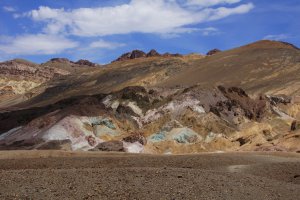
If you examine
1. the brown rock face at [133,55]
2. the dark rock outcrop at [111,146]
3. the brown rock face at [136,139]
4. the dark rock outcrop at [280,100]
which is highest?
the brown rock face at [133,55]

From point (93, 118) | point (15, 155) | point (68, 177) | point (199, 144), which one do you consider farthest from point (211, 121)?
point (68, 177)

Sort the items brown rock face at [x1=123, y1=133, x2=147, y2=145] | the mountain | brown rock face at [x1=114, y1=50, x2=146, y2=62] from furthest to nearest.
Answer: brown rock face at [x1=114, y1=50, x2=146, y2=62] → the mountain → brown rock face at [x1=123, y1=133, x2=147, y2=145]

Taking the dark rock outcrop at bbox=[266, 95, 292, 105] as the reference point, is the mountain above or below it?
below

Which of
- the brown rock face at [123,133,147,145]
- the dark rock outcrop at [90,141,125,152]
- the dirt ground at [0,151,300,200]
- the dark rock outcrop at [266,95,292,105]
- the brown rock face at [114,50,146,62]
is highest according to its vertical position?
the brown rock face at [114,50,146,62]

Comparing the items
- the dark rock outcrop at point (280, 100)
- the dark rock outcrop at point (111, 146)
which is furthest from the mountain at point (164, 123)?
the dark rock outcrop at point (280, 100)

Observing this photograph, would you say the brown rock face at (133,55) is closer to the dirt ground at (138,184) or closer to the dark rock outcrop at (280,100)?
the dark rock outcrop at (280,100)

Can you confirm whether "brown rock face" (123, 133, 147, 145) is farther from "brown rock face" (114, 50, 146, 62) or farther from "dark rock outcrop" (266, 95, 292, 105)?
"brown rock face" (114, 50, 146, 62)

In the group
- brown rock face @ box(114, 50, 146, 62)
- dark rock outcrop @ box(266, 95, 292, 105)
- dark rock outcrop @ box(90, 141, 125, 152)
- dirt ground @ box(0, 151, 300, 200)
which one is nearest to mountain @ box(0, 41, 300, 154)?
dark rock outcrop @ box(90, 141, 125, 152)

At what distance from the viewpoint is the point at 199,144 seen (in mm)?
36094

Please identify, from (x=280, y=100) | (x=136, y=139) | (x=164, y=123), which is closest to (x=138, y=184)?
(x=136, y=139)

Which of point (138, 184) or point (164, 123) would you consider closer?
point (138, 184)

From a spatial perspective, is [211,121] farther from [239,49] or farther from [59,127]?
[239,49]

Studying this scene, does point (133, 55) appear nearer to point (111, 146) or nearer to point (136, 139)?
point (136, 139)

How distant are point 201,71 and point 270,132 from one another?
54685mm
